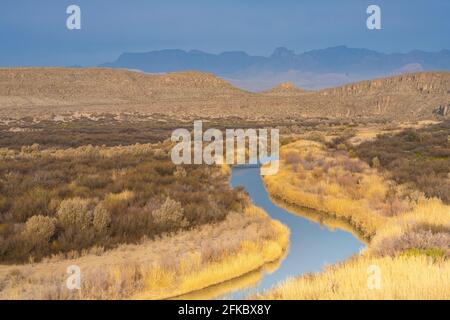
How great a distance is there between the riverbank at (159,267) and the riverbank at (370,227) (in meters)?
2.10

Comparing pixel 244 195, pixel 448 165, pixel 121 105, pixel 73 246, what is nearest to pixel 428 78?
pixel 121 105

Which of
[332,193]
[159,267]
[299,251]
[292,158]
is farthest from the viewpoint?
[292,158]

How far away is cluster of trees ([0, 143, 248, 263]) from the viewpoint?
11.0 metres

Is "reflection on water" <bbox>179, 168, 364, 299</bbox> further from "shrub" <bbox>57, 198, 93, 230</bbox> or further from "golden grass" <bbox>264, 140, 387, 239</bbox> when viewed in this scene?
"shrub" <bbox>57, 198, 93, 230</bbox>

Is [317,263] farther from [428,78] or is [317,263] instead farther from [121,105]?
[428,78]

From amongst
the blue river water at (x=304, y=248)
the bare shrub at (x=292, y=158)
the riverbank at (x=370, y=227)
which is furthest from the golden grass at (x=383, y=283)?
the bare shrub at (x=292, y=158)

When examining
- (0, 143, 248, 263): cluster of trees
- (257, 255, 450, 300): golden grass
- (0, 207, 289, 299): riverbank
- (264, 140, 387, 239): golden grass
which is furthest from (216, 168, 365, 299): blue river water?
(0, 143, 248, 263): cluster of trees

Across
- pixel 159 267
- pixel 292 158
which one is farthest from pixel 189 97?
pixel 159 267

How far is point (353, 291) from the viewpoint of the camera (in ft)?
24.0

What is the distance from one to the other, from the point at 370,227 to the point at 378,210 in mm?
1308

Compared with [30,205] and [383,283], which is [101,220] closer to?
[30,205]

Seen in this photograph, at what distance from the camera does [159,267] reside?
9.57m

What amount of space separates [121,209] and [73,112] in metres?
75.1

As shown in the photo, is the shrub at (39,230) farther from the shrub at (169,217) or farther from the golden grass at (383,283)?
the golden grass at (383,283)
